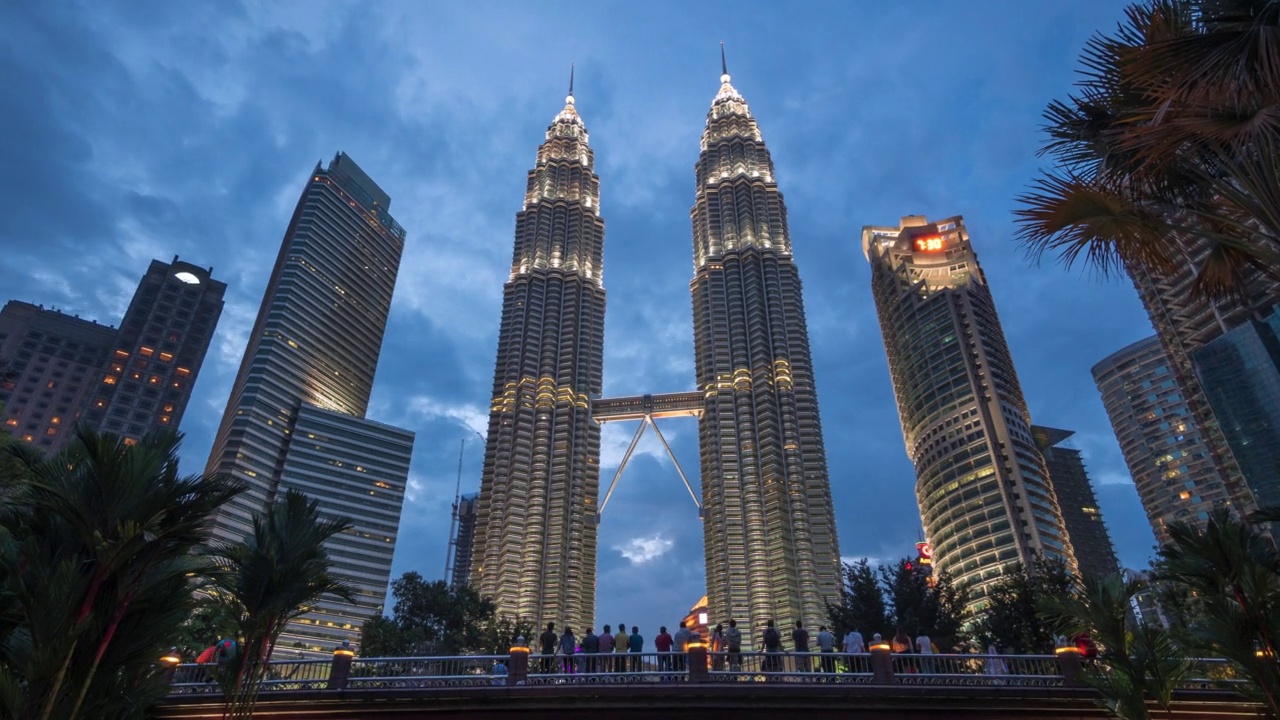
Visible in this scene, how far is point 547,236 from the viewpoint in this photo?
479 feet

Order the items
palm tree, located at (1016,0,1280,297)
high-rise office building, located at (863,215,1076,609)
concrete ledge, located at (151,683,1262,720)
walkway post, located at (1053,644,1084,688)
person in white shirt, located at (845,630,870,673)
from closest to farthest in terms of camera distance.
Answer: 1. palm tree, located at (1016,0,1280,297)
2. concrete ledge, located at (151,683,1262,720)
3. walkway post, located at (1053,644,1084,688)
4. person in white shirt, located at (845,630,870,673)
5. high-rise office building, located at (863,215,1076,609)

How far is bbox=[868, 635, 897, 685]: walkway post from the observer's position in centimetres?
2134

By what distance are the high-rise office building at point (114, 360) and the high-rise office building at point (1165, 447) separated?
21264 centimetres

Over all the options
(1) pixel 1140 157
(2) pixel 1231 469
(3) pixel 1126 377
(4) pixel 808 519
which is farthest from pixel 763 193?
(1) pixel 1140 157

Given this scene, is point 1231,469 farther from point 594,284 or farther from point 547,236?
point 547,236

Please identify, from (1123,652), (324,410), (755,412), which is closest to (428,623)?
(1123,652)

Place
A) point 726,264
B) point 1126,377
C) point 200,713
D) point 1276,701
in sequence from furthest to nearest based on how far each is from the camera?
point 1126,377 < point 726,264 < point 200,713 < point 1276,701

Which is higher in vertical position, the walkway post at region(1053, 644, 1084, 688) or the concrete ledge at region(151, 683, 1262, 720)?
the walkway post at region(1053, 644, 1084, 688)

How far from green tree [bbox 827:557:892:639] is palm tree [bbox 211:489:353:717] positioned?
2565 cm

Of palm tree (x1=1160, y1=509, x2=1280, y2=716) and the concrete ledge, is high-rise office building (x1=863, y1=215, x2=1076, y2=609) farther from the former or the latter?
palm tree (x1=1160, y1=509, x2=1280, y2=716)

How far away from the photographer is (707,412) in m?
127

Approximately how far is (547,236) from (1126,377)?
521 ft

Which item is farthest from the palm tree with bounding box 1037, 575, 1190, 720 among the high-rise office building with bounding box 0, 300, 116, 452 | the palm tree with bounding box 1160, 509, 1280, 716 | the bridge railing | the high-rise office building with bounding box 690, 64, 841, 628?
the high-rise office building with bounding box 0, 300, 116, 452

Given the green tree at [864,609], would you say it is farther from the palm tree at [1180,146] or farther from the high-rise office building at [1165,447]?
the high-rise office building at [1165,447]
